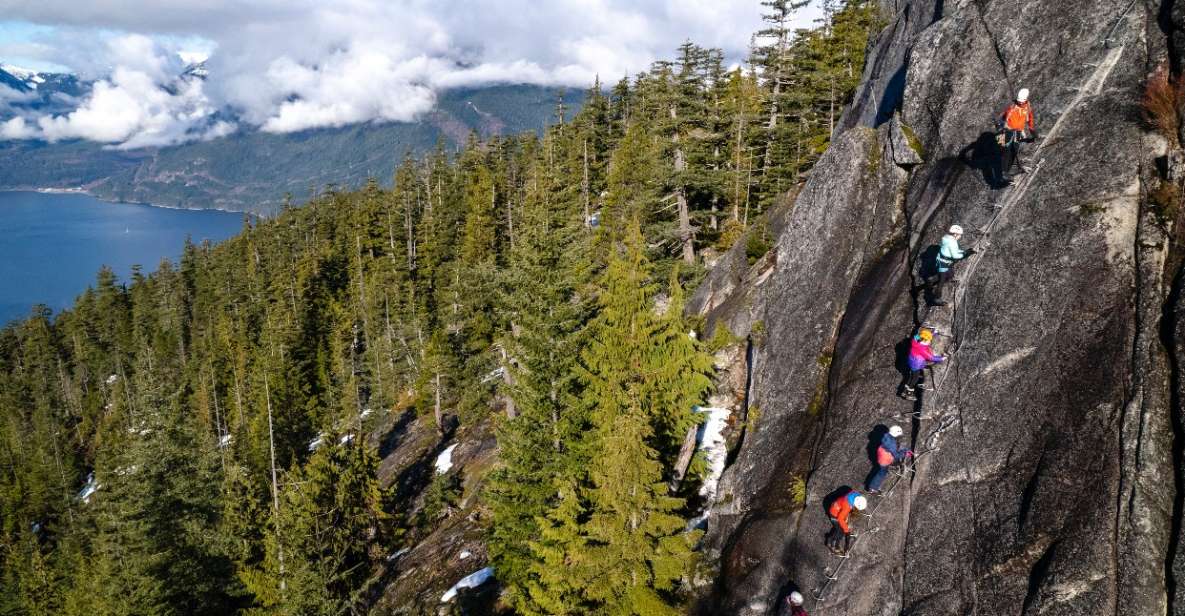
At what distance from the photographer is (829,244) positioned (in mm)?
17469

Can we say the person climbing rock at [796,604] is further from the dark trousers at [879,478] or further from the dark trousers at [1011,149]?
the dark trousers at [1011,149]

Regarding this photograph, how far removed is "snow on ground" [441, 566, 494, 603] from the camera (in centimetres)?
2301

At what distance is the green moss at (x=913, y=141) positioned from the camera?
15648mm

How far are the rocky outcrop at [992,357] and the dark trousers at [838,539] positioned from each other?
0.34 m

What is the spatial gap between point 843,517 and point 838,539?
0.59m

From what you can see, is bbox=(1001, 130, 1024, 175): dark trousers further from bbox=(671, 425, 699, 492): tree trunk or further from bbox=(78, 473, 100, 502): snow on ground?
bbox=(78, 473, 100, 502): snow on ground

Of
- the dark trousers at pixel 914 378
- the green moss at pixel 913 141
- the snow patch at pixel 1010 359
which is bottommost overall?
Result: the dark trousers at pixel 914 378

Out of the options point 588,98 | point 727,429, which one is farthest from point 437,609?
point 588,98

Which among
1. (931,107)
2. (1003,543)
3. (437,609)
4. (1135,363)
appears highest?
(931,107)

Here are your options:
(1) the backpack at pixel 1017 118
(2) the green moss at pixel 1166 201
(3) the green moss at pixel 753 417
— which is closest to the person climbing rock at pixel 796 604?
(3) the green moss at pixel 753 417

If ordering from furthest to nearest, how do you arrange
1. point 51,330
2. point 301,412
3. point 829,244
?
point 51,330
point 301,412
point 829,244

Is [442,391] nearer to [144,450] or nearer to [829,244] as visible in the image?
[144,450]

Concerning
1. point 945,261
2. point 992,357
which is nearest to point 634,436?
point 992,357

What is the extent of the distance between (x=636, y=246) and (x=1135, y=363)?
1428 centimetres
